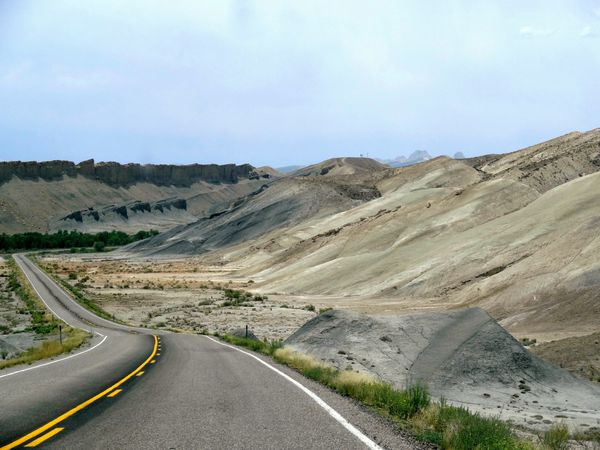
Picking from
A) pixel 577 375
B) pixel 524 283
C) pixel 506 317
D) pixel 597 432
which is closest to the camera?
pixel 597 432

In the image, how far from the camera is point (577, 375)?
21.9 m

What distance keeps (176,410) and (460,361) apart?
13.3 meters

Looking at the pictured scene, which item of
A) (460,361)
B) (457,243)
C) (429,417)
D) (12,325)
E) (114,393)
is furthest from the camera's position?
(457,243)

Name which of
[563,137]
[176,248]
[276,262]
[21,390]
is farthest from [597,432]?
[176,248]

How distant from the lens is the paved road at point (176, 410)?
7.74m

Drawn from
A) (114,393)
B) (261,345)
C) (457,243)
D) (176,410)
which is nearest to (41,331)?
(261,345)

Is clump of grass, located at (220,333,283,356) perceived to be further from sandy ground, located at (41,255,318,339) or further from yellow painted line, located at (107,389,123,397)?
yellow painted line, located at (107,389,123,397)

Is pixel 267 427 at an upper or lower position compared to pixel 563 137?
lower

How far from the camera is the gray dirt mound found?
1730 centimetres

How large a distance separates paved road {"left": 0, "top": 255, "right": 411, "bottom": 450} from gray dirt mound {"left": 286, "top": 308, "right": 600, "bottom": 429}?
18.7 ft

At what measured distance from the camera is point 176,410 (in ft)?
32.4

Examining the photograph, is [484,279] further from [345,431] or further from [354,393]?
[345,431]

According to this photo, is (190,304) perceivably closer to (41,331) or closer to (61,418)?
(41,331)

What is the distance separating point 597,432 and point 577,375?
9.49 metres
